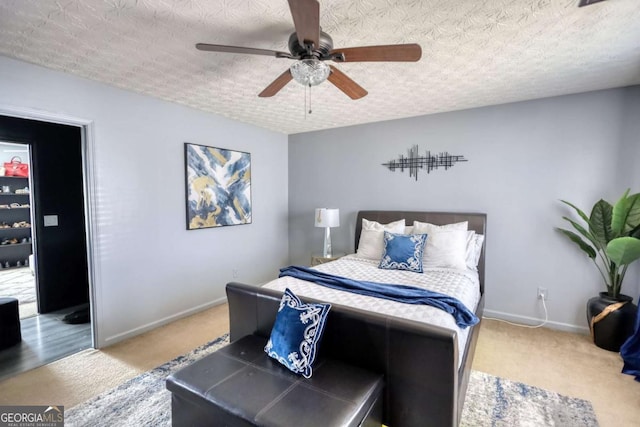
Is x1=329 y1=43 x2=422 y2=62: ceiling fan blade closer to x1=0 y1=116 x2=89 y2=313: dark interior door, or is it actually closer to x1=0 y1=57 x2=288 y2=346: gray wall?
x1=0 y1=57 x2=288 y2=346: gray wall

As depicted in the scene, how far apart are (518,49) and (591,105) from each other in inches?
61.0

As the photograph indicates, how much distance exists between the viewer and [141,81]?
2691mm

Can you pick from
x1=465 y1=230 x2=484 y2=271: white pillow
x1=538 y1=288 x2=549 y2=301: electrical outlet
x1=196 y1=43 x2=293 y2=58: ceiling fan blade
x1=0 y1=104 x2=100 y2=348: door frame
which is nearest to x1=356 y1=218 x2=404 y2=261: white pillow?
x1=465 y1=230 x2=484 y2=271: white pillow

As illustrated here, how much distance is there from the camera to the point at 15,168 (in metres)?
5.88

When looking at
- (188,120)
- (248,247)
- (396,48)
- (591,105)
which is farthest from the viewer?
(248,247)

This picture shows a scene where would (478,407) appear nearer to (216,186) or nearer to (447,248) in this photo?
(447,248)

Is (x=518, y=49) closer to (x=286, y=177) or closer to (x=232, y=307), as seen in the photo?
(x=232, y=307)

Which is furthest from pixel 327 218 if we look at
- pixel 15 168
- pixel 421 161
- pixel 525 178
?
pixel 15 168

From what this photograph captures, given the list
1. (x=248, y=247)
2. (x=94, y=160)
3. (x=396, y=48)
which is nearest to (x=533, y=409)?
(x=396, y=48)

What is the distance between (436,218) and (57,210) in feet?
15.6

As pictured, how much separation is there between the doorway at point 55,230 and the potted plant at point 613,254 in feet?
16.0

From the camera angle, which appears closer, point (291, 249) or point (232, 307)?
point (232, 307)

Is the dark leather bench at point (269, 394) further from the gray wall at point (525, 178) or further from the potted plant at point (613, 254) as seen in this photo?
the gray wall at point (525, 178)

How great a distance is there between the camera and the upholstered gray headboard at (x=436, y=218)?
3.39m
